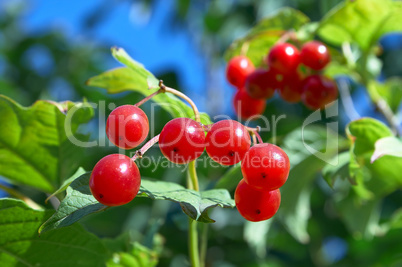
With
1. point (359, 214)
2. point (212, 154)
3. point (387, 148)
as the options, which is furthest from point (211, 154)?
point (359, 214)

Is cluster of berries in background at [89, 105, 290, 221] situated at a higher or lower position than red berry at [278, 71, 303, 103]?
higher

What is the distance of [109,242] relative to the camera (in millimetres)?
1276

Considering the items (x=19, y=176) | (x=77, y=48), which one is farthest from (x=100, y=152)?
(x=77, y=48)

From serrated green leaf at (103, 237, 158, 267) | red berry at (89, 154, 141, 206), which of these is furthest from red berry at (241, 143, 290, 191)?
serrated green leaf at (103, 237, 158, 267)

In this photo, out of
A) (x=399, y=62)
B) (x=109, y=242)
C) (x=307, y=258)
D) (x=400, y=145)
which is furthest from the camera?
(x=399, y=62)

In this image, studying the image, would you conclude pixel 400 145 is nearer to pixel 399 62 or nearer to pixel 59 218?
pixel 59 218

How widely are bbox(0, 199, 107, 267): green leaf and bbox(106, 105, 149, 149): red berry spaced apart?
0.25 m

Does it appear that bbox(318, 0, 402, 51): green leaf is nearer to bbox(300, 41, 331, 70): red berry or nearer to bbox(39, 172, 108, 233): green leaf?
bbox(300, 41, 331, 70): red berry

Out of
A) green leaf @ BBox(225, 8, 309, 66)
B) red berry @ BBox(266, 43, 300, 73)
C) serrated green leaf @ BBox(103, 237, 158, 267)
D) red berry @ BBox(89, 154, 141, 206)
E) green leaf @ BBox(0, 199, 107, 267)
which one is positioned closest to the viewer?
red berry @ BBox(89, 154, 141, 206)

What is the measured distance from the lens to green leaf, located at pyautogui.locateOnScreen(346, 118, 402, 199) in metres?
1.30

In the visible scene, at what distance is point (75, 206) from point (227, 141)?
337mm

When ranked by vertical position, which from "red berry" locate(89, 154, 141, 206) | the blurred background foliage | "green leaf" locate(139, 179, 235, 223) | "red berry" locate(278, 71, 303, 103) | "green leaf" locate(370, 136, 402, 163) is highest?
"red berry" locate(89, 154, 141, 206)

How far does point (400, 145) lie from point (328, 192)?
1.41 meters

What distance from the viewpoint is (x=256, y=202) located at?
944mm
